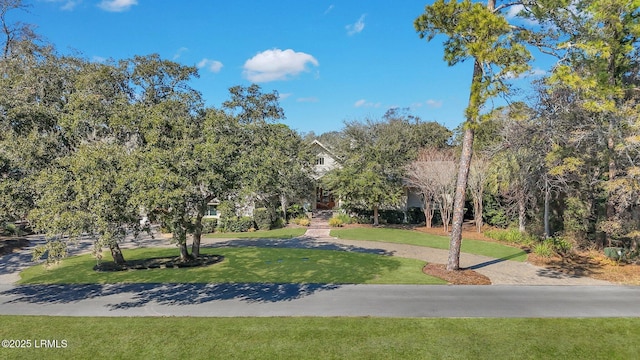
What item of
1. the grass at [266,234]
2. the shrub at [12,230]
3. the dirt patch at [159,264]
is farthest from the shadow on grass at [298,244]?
the shrub at [12,230]

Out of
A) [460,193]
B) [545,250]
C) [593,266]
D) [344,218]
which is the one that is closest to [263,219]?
[344,218]

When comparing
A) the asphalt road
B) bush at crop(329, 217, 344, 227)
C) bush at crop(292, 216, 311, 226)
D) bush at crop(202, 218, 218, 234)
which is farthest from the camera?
bush at crop(292, 216, 311, 226)

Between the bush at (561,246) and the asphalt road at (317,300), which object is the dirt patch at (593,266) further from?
the asphalt road at (317,300)

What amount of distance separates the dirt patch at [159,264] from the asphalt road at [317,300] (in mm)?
2328

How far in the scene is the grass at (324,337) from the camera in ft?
24.6

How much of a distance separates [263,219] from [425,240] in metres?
11.7

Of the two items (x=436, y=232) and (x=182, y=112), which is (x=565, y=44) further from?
(x=436, y=232)

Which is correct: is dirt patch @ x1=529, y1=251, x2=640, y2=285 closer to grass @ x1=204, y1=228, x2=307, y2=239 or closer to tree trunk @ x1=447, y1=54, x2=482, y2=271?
tree trunk @ x1=447, y1=54, x2=482, y2=271

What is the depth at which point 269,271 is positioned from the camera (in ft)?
47.5

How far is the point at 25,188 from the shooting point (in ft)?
36.6

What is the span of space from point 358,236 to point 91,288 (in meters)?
15.0

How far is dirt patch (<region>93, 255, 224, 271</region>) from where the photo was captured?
49.4ft

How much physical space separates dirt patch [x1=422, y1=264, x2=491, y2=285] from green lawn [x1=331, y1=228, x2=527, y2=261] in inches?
179

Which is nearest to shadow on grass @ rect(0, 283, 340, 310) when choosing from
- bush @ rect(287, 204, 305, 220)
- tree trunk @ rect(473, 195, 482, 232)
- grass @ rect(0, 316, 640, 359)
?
grass @ rect(0, 316, 640, 359)
